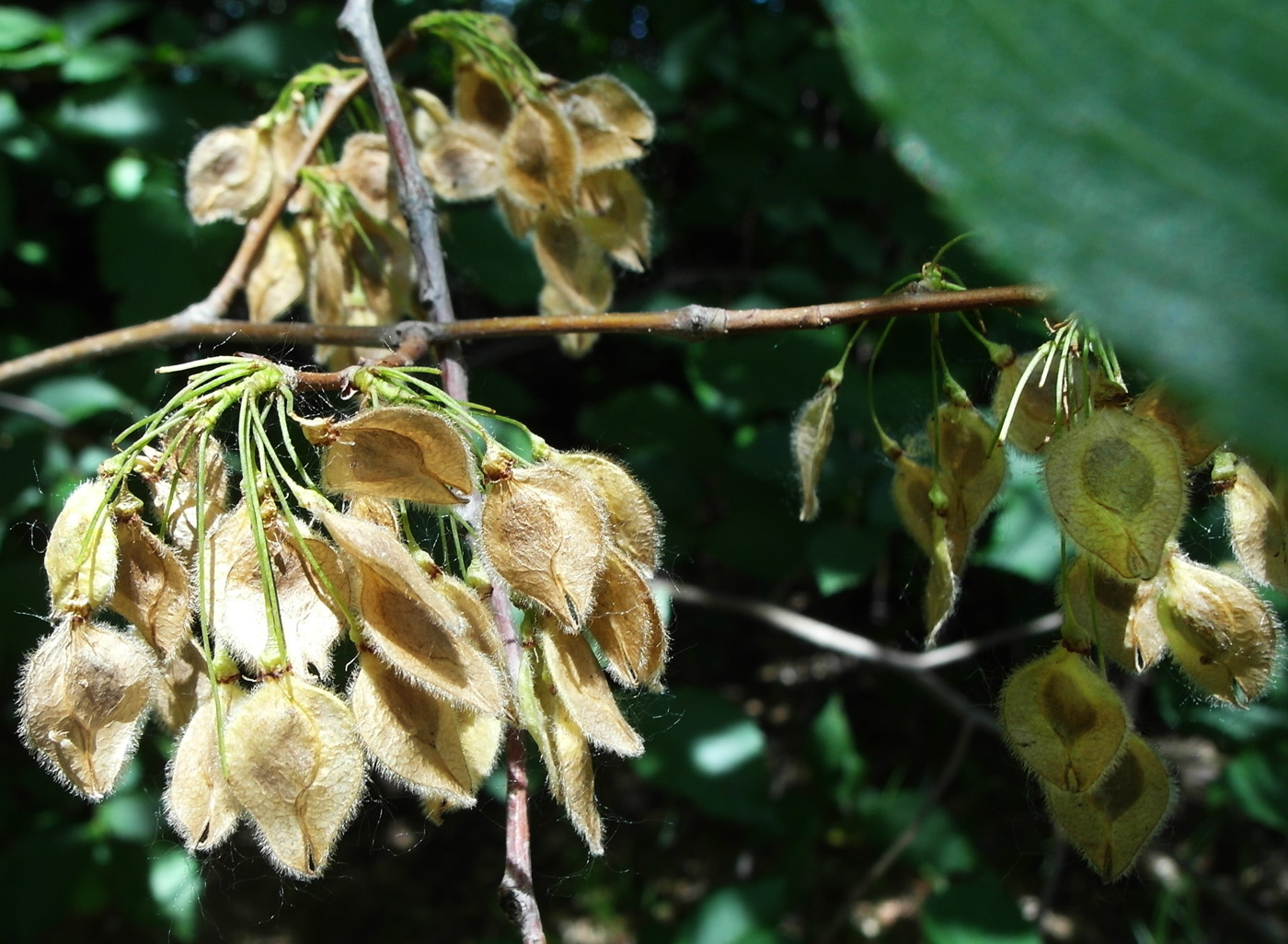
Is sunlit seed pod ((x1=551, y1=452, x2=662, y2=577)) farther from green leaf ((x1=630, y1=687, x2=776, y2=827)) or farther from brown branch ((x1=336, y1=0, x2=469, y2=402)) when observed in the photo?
green leaf ((x1=630, y1=687, x2=776, y2=827))

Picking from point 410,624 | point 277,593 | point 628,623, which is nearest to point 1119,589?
point 628,623

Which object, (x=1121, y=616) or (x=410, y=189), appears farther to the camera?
(x=410, y=189)

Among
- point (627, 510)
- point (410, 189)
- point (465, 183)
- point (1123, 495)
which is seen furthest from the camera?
point (465, 183)

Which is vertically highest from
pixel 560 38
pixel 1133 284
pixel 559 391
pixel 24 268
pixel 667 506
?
pixel 1133 284

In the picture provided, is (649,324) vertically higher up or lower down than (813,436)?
→ higher up

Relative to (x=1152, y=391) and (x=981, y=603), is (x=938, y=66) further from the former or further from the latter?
(x=981, y=603)

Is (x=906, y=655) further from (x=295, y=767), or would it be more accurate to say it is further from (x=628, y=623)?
(x=295, y=767)

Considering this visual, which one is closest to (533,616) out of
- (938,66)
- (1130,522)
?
(1130,522)

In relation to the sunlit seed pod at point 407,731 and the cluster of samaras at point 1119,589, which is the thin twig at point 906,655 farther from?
the sunlit seed pod at point 407,731
